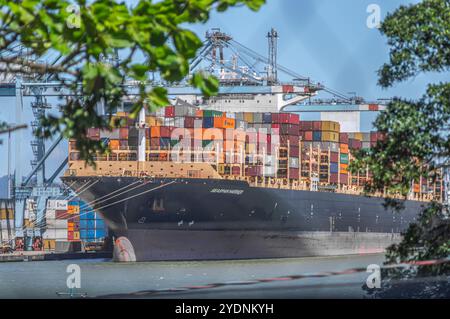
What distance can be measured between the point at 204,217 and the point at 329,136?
14.4m

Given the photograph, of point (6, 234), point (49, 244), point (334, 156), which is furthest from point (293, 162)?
point (6, 234)

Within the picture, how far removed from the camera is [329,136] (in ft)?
211

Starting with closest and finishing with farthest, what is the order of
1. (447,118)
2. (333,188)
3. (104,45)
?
(104,45) < (447,118) < (333,188)

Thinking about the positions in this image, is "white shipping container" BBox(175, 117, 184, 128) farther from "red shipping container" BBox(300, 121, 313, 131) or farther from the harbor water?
"red shipping container" BBox(300, 121, 313, 131)

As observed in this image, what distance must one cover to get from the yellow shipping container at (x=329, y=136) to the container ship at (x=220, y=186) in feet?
0.20

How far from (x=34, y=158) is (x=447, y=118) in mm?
58359

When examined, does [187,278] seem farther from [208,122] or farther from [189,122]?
[189,122]

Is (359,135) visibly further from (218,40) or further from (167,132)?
(167,132)

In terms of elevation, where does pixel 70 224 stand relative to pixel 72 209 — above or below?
below

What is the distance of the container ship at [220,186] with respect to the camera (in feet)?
169

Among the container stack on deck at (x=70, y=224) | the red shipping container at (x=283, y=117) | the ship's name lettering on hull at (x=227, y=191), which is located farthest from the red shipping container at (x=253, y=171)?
the container stack on deck at (x=70, y=224)

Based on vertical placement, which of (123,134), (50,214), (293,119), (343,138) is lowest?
(50,214)
